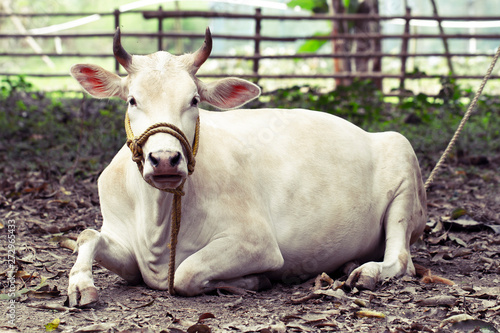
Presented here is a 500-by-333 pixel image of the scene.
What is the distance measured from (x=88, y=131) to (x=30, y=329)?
5.59 metres

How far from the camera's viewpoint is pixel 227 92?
3.50m

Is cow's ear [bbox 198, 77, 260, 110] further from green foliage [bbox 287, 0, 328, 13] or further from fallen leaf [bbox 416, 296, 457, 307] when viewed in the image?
green foliage [bbox 287, 0, 328, 13]

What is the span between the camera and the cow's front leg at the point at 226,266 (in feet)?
10.8

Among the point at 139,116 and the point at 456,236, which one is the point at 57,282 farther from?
the point at 456,236

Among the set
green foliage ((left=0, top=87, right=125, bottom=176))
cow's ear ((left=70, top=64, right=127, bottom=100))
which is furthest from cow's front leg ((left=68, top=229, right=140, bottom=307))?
green foliage ((left=0, top=87, right=125, bottom=176))

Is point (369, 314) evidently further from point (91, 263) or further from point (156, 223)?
point (91, 263)

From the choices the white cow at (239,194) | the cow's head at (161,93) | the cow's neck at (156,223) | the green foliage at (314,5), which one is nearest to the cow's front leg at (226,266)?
the white cow at (239,194)

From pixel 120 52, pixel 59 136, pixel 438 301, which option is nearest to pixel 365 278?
pixel 438 301

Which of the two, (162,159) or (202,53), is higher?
(202,53)

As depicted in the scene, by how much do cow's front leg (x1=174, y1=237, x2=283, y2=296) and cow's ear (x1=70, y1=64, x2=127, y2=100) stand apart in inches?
38.4

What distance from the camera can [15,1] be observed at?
22.8 m

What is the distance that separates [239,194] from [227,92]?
23.2 inches

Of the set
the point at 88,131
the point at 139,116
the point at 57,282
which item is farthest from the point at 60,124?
the point at 139,116

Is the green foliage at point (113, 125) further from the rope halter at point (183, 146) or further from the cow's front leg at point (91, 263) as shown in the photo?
the rope halter at point (183, 146)
